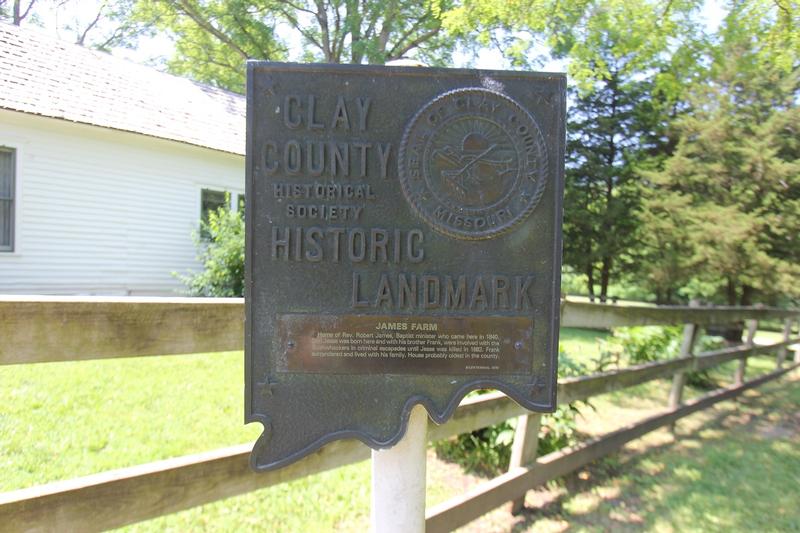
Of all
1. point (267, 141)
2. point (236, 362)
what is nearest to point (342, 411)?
point (267, 141)

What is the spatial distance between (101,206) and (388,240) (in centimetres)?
1078

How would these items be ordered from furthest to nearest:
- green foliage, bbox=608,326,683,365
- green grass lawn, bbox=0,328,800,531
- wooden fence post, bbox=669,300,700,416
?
green foliage, bbox=608,326,683,365 < wooden fence post, bbox=669,300,700,416 < green grass lawn, bbox=0,328,800,531

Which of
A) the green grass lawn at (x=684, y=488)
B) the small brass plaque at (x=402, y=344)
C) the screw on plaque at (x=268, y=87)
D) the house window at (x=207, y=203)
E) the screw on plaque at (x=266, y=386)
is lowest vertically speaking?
the green grass lawn at (x=684, y=488)

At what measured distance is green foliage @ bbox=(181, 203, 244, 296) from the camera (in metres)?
9.55

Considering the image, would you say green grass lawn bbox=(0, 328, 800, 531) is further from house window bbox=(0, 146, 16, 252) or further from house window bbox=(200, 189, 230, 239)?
house window bbox=(200, 189, 230, 239)

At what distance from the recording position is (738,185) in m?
12.0

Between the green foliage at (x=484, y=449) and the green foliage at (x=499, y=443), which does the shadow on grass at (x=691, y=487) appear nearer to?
the green foliage at (x=499, y=443)

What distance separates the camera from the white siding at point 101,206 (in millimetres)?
9609

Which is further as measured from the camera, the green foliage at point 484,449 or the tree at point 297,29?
the tree at point 297,29

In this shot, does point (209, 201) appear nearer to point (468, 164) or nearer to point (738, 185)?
point (468, 164)

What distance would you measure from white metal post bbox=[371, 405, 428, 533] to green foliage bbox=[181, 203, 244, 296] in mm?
8106

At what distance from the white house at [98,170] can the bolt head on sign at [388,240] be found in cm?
939

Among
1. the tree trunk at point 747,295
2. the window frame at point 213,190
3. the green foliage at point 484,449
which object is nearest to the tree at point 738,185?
the tree trunk at point 747,295

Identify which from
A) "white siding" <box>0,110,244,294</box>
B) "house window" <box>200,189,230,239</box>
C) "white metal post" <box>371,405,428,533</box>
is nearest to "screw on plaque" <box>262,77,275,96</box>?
"white metal post" <box>371,405,428,533</box>
